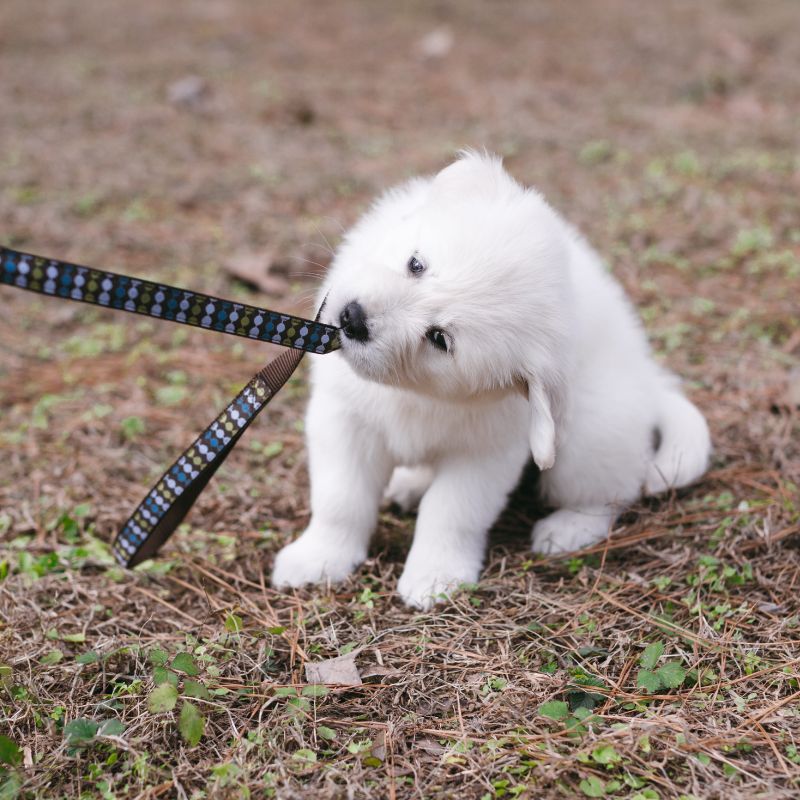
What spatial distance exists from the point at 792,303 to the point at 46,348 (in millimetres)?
3904

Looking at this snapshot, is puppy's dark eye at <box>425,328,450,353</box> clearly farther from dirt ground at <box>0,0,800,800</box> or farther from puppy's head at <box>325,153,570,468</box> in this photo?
dirt ground at <box>0,0,800,800</box>

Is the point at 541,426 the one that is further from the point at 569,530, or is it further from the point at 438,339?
the point at 569,530

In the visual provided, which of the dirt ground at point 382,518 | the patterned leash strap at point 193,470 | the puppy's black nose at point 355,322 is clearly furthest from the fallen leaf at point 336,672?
the puppy's black nose at point 355,322

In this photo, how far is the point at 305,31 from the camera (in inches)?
417

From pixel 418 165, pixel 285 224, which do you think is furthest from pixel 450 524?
pixel 418 165

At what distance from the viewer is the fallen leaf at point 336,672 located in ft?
7.95

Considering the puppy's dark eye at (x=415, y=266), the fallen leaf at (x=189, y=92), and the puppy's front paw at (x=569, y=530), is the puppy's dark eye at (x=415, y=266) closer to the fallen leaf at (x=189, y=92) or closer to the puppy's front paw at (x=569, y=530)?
the puppy's front paw at (x=569, y=530)

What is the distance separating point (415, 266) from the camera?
254 centimetres

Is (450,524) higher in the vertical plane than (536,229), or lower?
lower

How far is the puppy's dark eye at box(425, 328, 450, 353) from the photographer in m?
2.47

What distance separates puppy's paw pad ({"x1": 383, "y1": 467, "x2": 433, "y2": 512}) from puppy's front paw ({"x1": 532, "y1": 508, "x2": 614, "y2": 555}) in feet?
1.55

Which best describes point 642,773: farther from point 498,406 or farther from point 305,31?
point 305,31

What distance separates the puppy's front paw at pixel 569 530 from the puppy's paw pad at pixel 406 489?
18.6 inches

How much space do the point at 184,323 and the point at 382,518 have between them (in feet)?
4.99
